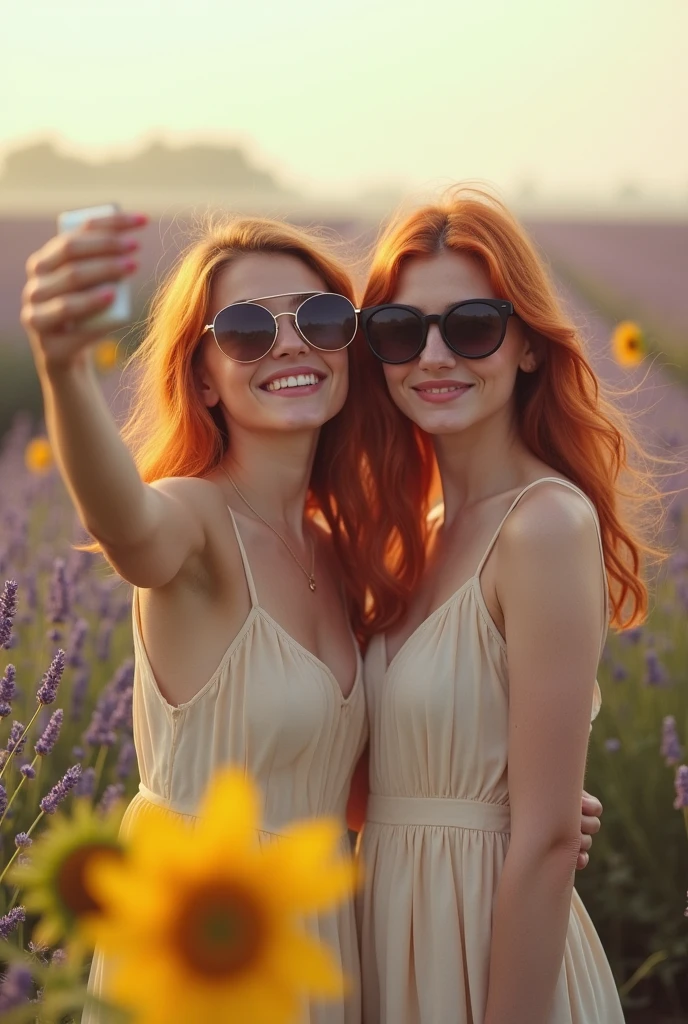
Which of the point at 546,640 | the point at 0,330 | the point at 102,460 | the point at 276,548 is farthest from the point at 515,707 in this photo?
the point at 0,330

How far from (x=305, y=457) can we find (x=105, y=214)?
4.64 ft

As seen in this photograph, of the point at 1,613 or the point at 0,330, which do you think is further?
the point at 0,330

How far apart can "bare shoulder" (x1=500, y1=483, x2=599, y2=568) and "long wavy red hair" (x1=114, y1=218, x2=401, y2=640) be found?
0.36m

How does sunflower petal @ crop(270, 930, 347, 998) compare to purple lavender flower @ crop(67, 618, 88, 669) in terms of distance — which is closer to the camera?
sunflower petal @ crop(270, 930, 347, 998)

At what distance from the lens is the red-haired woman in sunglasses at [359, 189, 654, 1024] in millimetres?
1829

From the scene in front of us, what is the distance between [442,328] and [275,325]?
296 millimetres

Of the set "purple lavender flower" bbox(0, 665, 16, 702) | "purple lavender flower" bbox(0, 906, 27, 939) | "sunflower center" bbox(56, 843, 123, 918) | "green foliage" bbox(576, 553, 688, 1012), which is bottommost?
"green foliage" bbox(576, 553, 688, 1012)

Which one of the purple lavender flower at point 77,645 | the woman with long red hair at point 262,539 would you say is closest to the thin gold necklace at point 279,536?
the woman with long red hair at point 262,539

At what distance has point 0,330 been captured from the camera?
39.6 ft

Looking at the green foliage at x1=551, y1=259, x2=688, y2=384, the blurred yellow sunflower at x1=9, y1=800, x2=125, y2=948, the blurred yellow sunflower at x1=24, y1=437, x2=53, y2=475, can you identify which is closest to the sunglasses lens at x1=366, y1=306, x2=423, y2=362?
the blurred yellow sunflower at x1=9, y1=800, x2=125, y2=948

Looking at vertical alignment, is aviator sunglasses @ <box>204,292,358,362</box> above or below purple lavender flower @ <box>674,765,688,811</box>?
above

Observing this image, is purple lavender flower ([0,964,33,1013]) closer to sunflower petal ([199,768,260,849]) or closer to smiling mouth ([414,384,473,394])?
sunflower petal ([199,768,260,849])

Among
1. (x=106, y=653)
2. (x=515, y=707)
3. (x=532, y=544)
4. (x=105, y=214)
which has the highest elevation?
(x=105, y=214)

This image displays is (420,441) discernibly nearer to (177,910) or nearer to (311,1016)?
(311,1016)
